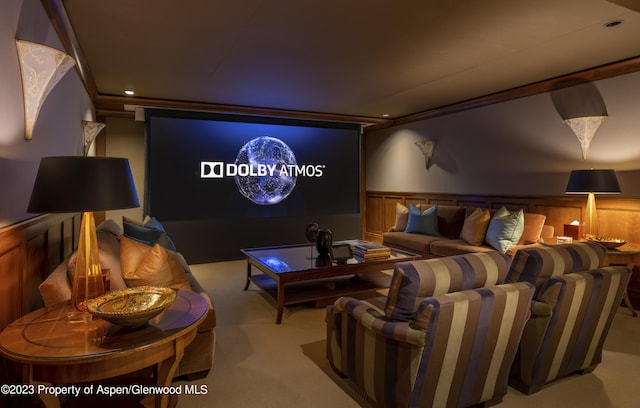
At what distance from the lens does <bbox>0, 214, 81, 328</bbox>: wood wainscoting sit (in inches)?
66.6

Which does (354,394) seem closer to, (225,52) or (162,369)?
(162,369)

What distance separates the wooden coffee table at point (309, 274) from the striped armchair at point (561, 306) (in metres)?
1.62

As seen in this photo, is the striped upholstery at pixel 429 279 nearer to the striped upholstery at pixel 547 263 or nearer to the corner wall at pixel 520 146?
the striped upholstery at pixel 547 263

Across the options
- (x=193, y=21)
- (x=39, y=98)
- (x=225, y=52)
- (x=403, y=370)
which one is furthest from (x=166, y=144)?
(x=403, y=370)

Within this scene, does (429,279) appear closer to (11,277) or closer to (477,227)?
(11,277)

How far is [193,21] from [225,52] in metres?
0.68

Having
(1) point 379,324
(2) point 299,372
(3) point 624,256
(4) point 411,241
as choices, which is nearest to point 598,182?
(3) point 624,256

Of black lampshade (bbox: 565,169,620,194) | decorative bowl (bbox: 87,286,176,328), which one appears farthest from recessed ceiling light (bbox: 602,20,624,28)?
decorative bowl (bbox: 87,286,176,328)

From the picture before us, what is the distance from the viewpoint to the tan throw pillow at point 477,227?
4.70m

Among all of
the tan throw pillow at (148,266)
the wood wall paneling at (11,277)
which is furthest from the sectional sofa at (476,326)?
the wood wall paneling at (11,277)

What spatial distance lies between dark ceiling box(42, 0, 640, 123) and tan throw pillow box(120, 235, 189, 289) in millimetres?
1632

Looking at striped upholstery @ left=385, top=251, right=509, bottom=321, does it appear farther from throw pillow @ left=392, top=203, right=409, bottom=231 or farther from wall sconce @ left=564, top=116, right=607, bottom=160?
throw pillow @ left=392, top=203, right=409, bottom=231

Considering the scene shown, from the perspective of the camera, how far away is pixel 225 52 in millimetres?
3592

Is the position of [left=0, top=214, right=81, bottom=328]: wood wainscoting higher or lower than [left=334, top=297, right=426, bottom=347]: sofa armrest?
higher
